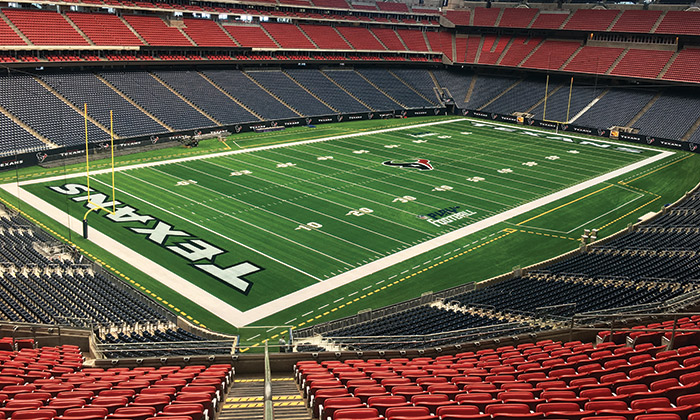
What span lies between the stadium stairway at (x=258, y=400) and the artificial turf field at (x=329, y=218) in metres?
7.82

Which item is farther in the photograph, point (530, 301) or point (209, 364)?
point (530, 301)

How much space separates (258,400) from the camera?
11.3 metres

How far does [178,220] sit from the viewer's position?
3188 cm

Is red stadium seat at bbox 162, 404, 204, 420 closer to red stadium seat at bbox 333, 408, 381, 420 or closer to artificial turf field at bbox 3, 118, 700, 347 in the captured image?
red stadium seat at bbox 333, 408, 381, 420

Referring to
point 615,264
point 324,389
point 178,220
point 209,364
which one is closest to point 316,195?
point 178,220

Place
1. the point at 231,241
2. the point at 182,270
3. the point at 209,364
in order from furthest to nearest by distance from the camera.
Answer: the point at 231,241 → the point at 182,270 → the point at 209,364

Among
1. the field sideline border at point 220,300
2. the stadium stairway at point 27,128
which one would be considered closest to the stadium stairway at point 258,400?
the field sideline border at point 220,300

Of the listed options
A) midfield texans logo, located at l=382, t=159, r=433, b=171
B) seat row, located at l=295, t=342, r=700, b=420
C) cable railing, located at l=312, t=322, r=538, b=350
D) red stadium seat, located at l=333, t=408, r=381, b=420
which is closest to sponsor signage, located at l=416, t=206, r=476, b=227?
midfield texans logo, located at l=382, t=159, r=433, b=171

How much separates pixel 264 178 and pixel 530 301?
23.9 metres

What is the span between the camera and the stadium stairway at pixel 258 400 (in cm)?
989

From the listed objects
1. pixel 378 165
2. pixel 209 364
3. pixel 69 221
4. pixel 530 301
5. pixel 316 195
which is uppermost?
pixel 378 165

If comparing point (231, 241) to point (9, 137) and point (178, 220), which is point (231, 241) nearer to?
point (178, 220)

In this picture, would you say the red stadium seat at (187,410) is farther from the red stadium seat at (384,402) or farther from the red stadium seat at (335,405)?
the red stadium seat at (384,402)

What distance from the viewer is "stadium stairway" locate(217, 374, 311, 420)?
989 centimetres
